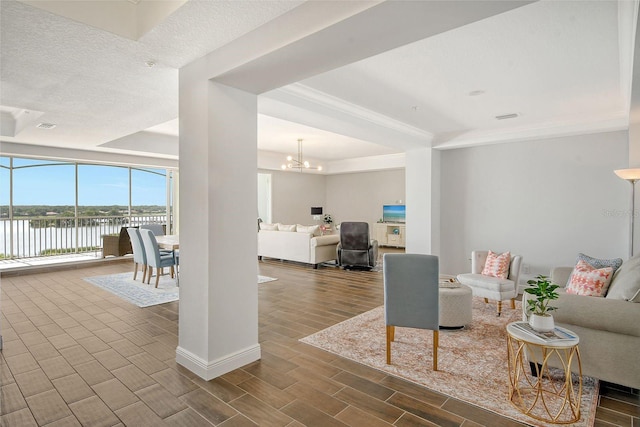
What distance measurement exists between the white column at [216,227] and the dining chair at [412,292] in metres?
1.20

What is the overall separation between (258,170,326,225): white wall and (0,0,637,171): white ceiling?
16.7ft

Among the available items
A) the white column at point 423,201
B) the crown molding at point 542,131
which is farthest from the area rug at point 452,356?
the crown molding at point 542,131

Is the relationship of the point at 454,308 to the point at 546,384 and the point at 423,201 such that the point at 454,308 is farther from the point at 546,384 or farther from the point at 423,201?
the point at 423,201

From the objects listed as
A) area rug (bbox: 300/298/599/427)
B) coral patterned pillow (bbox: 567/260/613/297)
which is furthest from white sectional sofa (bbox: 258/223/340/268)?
coral patterned pillow (bbox: 567/260/613/297)

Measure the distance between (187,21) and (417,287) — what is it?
2609mm

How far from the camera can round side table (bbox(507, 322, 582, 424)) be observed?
83.6 inches

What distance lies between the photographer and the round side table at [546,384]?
2123mm

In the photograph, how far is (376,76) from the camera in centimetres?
352

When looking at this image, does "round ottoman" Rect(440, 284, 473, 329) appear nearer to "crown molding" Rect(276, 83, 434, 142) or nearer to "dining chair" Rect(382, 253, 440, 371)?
"dining chair" Rect(382, 253, 440, 371)

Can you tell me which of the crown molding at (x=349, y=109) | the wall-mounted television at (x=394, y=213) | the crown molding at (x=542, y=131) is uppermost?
the crown molding at (x=349, y=109)

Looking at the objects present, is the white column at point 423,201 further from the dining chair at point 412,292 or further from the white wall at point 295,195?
the white wall at point 295,195

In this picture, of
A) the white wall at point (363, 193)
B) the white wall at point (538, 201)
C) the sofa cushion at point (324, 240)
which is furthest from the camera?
the white wall at point (363, 193)

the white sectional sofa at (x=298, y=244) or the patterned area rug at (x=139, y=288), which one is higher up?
the white sectional sofa at (x=298, y=244)

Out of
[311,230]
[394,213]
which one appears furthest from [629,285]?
[394,213]
